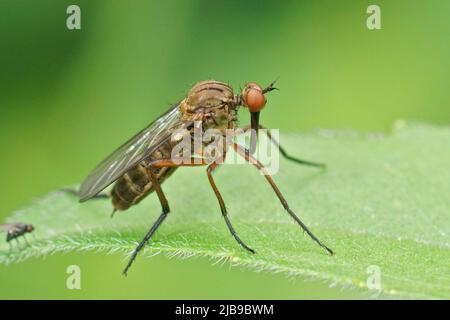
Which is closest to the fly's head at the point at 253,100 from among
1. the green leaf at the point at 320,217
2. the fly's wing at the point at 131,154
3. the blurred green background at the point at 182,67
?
the fly's wing at the point at 131,154

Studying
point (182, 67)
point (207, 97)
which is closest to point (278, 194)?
point (207, 97)

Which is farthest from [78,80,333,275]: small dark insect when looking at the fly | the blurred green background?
the blurred green background

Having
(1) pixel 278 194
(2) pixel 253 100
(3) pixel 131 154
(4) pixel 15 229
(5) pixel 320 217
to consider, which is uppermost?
(2) pixel 253 100

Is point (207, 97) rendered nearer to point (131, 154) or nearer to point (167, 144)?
point (167, 144)

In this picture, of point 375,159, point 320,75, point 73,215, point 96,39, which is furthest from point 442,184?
point 96,39

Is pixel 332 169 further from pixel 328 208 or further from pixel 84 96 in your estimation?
pixel 84 96

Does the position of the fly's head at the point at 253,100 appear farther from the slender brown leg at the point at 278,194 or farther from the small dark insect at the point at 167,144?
the slender brown leg at the point at 278,194
